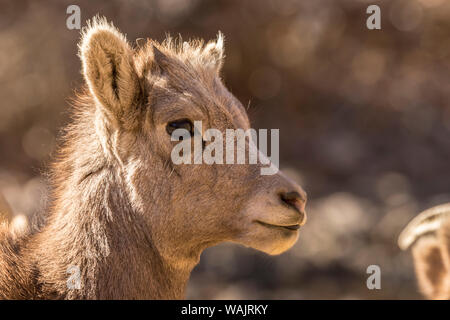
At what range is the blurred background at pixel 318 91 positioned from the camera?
1247 cm

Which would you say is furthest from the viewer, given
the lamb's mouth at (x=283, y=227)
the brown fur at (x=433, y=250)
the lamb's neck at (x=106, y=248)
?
the brown fur at (x=433, y=250)

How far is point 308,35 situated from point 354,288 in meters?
6.43

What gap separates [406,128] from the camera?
47.3ft

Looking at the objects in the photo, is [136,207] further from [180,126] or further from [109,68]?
[109,68]

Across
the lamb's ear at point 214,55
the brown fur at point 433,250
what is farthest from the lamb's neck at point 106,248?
the brown fur at point 433,250

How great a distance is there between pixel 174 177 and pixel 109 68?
822 millimetres

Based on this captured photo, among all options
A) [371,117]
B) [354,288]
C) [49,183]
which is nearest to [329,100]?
[371,117]

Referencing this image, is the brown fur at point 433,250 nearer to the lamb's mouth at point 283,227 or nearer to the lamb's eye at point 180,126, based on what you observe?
the lamb's mouth at point 283,227

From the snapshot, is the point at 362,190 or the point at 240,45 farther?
the point at 240,45

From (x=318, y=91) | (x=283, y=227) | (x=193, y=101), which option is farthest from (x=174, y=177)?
(x=318, y=91)

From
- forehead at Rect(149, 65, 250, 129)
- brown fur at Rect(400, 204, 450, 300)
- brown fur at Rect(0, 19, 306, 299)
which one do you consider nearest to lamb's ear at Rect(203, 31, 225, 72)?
forehead at Rect(149, 65, 250, 129)

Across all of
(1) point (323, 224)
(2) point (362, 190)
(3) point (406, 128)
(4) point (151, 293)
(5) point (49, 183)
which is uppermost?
(3) point (406, 128)

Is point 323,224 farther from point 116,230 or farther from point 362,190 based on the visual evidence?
point 116,230

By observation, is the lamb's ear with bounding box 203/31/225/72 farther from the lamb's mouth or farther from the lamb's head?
the lamb's mouth
